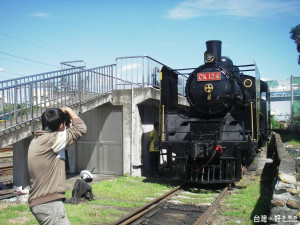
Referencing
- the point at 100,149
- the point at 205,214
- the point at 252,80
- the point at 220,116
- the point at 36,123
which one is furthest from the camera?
the point at 100,149

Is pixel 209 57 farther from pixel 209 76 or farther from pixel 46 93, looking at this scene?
pixel 46 93

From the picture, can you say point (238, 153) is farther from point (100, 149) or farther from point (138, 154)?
point (100, 149)

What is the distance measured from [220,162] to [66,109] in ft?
18.0

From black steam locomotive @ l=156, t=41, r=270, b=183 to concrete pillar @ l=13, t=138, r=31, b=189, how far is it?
3.36 metres

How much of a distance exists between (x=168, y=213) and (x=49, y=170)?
3785 mm

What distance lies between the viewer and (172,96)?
10.2 m

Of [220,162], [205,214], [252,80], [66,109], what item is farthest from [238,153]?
[66,109]

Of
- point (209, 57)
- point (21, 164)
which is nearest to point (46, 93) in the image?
point (21, 164)

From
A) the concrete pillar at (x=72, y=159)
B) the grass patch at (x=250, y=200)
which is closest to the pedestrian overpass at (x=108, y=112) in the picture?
the concrete pillar at (x=72, y=159)

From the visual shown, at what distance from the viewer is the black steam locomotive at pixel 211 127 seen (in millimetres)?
7883

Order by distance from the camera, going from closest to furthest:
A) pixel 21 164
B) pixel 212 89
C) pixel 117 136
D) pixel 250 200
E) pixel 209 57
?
pixel 250 200 → pixel 21 164 → pixel 212 89 → pixel 209 57 → pixel 117 136

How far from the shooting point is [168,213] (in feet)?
20.3

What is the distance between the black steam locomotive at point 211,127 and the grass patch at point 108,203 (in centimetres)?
92

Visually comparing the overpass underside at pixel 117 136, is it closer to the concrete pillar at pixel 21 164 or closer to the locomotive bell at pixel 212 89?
the locomotive bell at pixel 212 89
